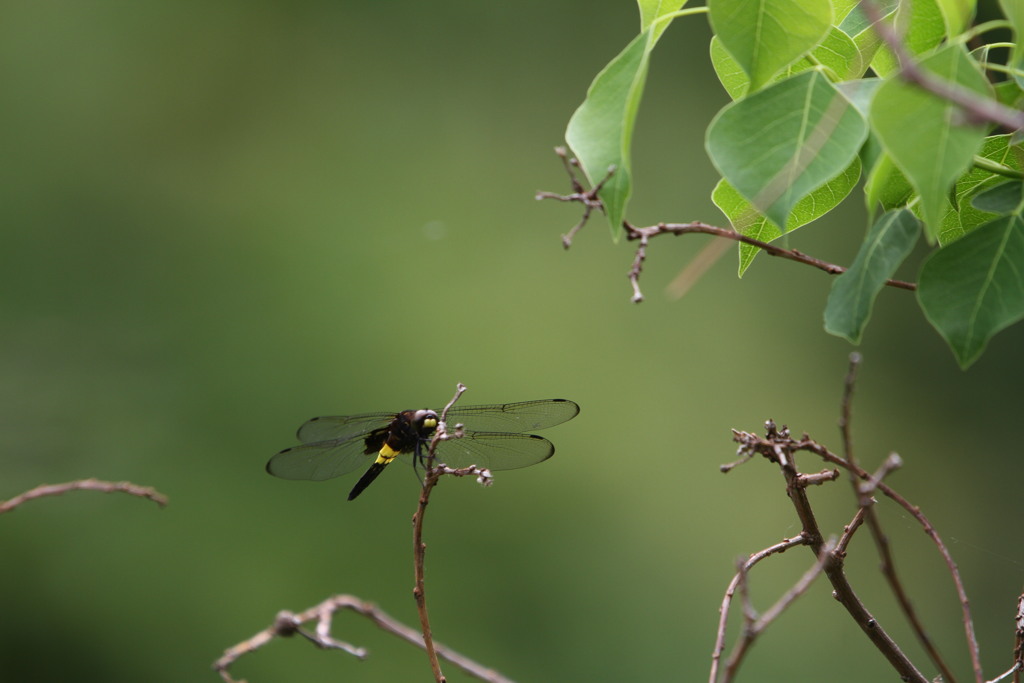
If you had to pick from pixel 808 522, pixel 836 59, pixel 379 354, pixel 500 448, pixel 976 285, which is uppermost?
pixel 836 59

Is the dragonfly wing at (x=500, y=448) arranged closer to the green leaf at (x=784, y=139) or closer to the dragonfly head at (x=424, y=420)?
the dragonfly head at (x=424, y=420)

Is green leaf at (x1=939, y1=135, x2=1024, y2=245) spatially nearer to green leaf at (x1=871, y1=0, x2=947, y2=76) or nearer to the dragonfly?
green leaf at (x1=871, y1=0, x2=947, y2=76)

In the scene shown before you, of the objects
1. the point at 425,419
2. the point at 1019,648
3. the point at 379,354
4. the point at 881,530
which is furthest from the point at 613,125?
the point at 379,354

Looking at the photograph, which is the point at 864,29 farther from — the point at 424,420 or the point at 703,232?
the point at 424,420

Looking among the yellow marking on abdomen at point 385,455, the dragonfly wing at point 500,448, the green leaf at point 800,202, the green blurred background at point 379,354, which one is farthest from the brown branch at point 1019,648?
the green blurred background at point 379,354

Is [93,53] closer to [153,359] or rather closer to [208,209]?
[208,209]

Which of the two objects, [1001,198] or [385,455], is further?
[385,455]

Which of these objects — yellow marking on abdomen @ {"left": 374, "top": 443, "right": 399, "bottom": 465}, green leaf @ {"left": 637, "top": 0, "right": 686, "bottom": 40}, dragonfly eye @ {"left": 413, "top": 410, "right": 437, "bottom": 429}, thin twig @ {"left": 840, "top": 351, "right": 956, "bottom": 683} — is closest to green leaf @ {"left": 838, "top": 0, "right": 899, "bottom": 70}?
green leaf @ {"left": 637, "top": 0, "right": 686, "bottom": 40}
